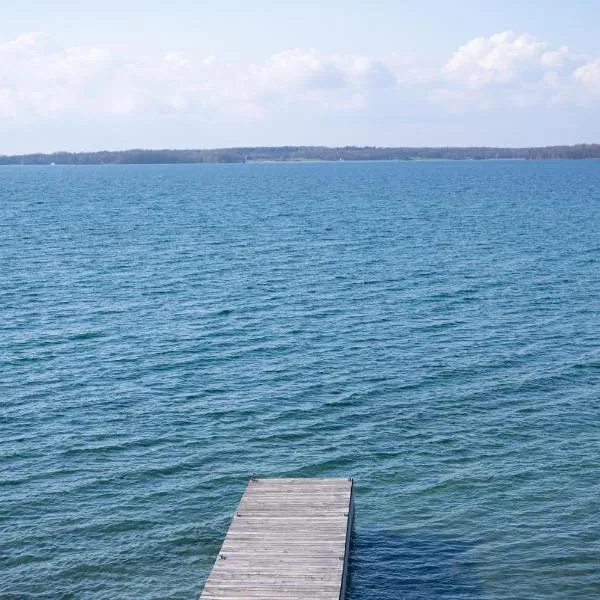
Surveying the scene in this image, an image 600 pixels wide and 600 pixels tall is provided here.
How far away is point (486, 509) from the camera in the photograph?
34.9 metres

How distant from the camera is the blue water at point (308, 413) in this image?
1247 inches

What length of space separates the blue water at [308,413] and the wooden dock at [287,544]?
2.01 metres

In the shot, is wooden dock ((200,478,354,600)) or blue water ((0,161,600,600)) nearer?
wooden dock ((200,478,354,600))

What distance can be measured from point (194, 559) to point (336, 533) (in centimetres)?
548

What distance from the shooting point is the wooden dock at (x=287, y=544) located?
26.3m

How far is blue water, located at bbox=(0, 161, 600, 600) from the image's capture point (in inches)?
1247

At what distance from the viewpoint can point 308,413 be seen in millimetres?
44500

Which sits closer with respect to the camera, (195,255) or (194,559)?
(194,559)

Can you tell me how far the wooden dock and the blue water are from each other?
2.01 metres

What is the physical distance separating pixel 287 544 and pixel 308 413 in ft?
51.8

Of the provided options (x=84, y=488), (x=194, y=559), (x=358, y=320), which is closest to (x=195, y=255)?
(x=358, y=320)

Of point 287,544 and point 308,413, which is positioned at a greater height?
point 287,544

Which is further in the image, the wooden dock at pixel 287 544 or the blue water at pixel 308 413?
the blue water at pixel 308 413

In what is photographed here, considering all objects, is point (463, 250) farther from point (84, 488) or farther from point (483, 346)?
point (84, 488)
